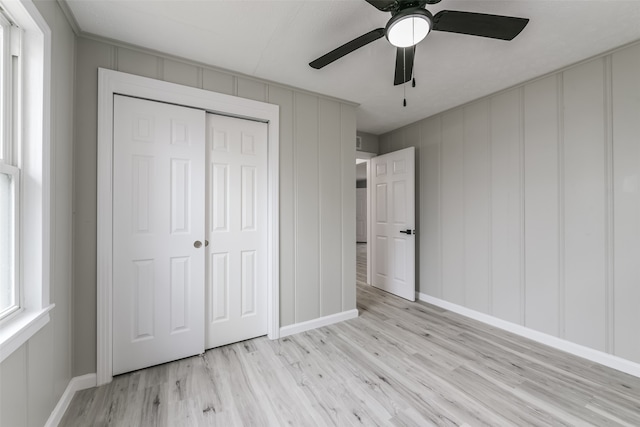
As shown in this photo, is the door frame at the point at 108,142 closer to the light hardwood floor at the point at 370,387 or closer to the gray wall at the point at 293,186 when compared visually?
the gray wall at the point at 293,186

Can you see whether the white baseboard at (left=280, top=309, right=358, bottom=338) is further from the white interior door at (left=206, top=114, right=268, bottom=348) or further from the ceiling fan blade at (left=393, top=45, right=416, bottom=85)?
the ceiling fan blade at (left=393, top=45, right=416, bottom=85)

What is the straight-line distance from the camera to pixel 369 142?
4.05 metres

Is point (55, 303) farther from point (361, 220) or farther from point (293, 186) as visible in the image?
point (361, 220)

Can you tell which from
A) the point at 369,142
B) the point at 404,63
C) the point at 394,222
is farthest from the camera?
the point at 369,142

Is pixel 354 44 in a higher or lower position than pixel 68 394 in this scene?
higher

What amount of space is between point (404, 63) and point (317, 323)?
2459mm

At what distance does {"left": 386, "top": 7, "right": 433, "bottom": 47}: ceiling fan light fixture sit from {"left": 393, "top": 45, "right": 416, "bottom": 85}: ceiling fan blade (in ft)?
0.74

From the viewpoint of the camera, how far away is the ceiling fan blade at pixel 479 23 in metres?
1.26

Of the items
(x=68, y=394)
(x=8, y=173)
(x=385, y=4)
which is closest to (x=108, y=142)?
(x=8, y=173)

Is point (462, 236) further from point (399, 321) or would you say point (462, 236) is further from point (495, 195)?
point (399, 321)

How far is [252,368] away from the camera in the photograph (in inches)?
77.9

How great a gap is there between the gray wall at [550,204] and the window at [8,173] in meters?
3.64

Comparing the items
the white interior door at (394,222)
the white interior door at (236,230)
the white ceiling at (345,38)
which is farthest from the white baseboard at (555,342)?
the white ceiling at (345,38)

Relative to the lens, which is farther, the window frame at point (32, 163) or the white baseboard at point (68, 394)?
the white baseboard at point (68, 394)
